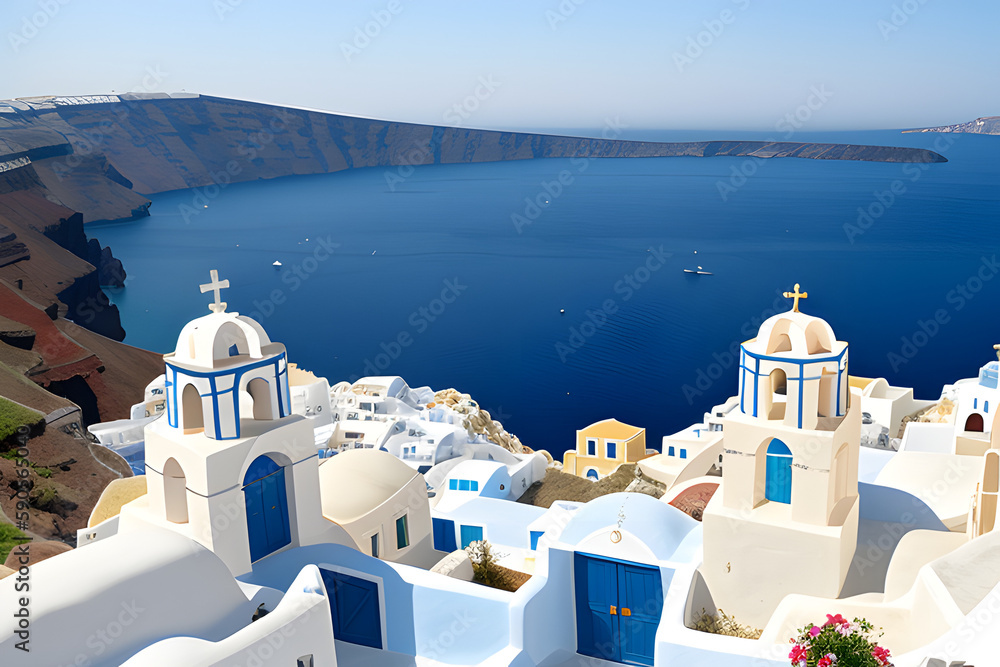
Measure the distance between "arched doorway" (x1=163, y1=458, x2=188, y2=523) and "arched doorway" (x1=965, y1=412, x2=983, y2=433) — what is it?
48.8 ft

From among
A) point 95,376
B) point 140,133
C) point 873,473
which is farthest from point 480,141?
point 873,473

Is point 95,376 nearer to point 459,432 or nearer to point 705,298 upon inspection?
point 459,432

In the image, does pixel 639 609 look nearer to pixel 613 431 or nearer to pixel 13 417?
pixel 13 417

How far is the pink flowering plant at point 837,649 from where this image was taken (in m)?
6.42

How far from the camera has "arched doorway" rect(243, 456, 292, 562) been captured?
918cm

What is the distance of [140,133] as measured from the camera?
380 feet

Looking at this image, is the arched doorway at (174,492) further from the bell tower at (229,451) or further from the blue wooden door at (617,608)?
the blue wooden door at (617,608)

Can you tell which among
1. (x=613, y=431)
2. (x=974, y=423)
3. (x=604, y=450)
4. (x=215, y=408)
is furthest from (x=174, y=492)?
(x=613, y=431)

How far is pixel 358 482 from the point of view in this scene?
38.9 ft

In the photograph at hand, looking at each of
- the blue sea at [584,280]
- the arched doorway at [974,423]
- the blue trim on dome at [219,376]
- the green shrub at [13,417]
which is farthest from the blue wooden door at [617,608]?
the blue sea at [584,280]

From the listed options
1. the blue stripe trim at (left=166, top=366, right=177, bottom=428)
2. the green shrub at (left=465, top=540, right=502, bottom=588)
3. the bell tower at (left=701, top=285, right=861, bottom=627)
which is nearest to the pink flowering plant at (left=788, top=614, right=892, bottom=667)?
the bell tower at (left=701, top=285, right=861, bottom=627)

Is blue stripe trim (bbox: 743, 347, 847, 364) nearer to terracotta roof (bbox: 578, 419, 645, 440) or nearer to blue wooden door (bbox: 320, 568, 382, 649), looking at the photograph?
blue wooden door (bbox: 320, 568, 382, 649)

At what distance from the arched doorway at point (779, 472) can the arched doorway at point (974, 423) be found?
9397mm

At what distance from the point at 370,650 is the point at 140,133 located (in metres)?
123
